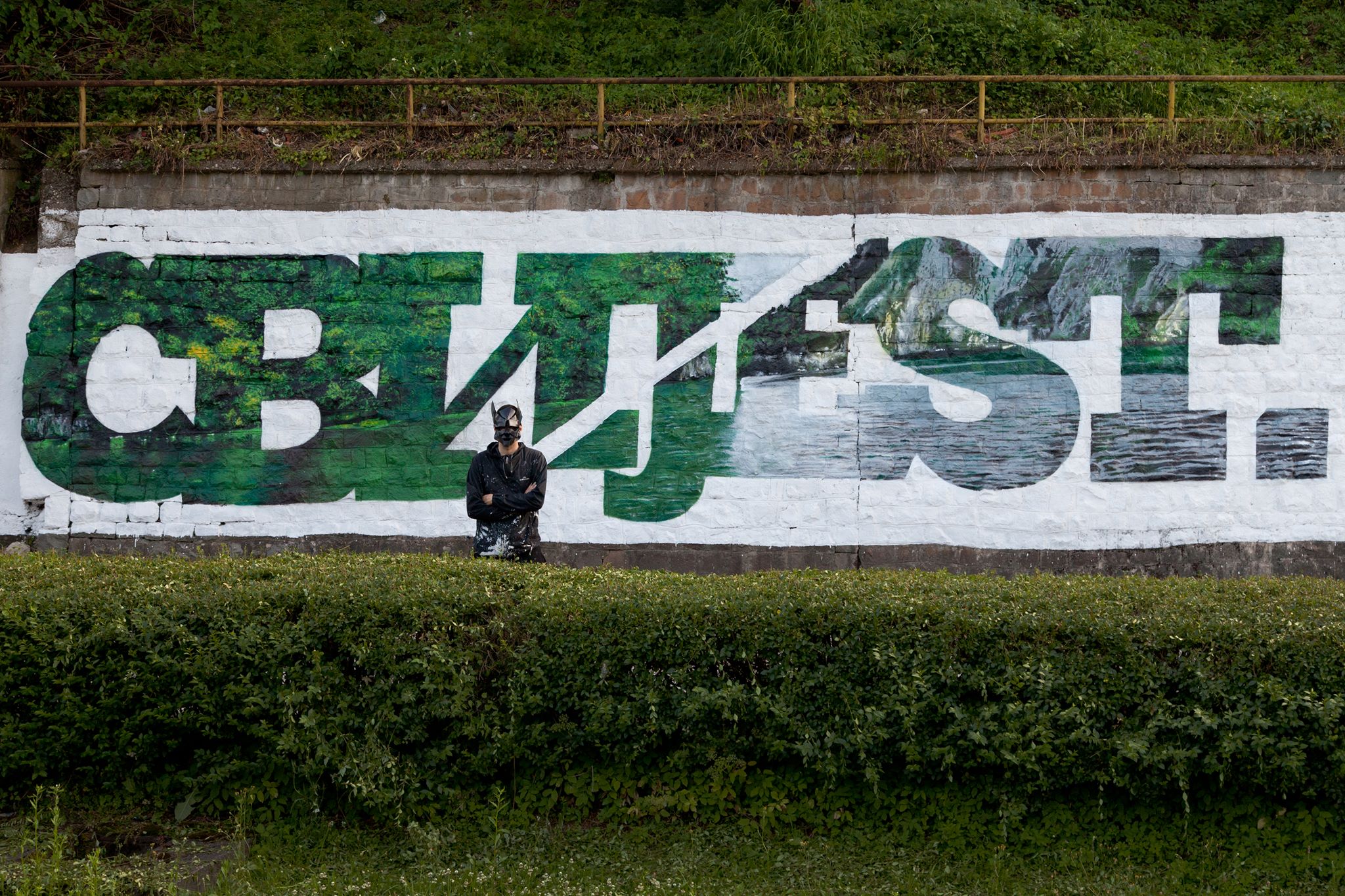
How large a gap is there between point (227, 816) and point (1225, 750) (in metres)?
4.60

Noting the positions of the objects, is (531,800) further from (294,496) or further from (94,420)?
(94,420)

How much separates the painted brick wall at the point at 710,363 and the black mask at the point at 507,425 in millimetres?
2501

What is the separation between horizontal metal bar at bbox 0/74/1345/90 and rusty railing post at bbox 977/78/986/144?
3.7 inches

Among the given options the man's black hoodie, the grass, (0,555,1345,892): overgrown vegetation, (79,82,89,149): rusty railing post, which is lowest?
the grass

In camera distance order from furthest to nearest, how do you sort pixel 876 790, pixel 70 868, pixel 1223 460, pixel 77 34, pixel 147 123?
pixel 77 34, pixel 147 123, pixel 1223 460, pixel 876 790, pixel 70 868

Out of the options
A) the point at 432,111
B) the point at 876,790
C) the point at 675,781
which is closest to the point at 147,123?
the point at 432,111

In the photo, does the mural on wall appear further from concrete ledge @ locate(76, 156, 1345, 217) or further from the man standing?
the man standing

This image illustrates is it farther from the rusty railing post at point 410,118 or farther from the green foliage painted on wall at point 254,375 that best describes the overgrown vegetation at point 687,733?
the rusty railing post at point 410,118

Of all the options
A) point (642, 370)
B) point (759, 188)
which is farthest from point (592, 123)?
point (642, 370)

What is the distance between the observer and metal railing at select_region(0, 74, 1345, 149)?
414 inches

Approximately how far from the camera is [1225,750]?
16.0ft

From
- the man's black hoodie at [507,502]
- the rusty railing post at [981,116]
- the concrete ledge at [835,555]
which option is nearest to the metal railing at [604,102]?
the rusty railing post at [981,116]

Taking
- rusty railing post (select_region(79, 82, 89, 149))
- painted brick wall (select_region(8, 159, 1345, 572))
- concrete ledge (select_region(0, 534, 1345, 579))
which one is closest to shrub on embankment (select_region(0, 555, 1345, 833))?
concrete ledge (select_region(0, 534, 1345, 579))

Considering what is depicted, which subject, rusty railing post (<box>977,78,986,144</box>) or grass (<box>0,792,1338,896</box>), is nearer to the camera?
grass (<box>0,792,1338,896</box>)
